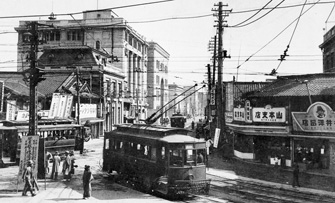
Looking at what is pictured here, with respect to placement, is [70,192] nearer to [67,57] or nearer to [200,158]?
[200,158]

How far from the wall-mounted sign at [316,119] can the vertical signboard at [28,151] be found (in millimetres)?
16705

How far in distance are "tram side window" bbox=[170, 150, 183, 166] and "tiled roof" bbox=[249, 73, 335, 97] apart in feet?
39.7

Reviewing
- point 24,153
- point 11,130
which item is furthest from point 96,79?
point 24,153

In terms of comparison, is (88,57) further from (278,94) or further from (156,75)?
(156,75)

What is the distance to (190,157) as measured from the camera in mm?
15539

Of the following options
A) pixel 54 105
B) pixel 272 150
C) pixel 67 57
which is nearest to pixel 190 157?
pixel 272 150

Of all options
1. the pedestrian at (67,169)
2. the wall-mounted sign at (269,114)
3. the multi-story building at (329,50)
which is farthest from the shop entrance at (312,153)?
the multi-story building at (329,50)

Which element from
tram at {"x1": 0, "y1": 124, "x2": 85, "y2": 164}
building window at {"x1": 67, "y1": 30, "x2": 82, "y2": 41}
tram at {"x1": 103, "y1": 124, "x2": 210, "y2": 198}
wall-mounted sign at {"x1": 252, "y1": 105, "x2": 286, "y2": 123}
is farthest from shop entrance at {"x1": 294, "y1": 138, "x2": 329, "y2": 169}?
building window at {"x1": 67, "y1": 30, "x2": 82, "y2": 41}

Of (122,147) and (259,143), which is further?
(259,143)

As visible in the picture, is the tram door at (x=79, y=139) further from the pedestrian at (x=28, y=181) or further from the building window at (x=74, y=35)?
the building window at (x=74, y=35)

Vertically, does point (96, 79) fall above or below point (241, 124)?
above

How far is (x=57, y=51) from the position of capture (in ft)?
165

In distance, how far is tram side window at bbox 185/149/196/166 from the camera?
50.1 ft

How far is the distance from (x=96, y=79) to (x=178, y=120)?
13.9m
